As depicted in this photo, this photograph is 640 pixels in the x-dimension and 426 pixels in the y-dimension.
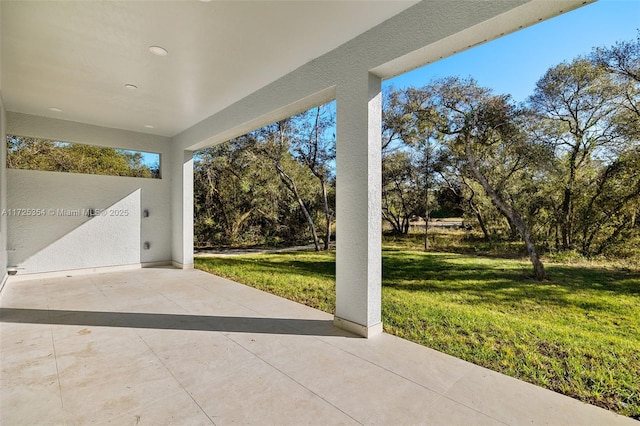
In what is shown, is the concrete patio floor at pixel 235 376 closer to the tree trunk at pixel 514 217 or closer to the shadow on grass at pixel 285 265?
the shadow on grass at pixel 285 265

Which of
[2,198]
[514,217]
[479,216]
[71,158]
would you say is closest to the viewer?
[2,198]

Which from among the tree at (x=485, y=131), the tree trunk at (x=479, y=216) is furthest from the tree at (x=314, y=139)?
the tree trunk at (x=479, y=216)

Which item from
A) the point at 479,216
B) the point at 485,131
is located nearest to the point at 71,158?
the point at 485,131

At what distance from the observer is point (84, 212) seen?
596 centimetres

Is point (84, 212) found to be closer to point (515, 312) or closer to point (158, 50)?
point (158, 50)

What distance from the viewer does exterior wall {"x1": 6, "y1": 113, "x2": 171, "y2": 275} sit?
5.34 metres

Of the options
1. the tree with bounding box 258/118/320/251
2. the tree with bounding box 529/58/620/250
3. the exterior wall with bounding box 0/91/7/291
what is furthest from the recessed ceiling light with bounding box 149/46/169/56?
the tree with bounding box 529/58/620/250

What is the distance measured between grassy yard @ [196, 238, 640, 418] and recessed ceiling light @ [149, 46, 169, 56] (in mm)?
3735

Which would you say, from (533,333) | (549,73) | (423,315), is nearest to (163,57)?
(423,315)

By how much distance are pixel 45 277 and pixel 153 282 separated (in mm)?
2303

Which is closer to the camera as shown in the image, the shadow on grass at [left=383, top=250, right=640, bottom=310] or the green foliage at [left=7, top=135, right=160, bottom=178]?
the shadow on grass at [left=383, top=250, right=640, bottom=310]

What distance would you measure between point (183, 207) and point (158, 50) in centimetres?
407

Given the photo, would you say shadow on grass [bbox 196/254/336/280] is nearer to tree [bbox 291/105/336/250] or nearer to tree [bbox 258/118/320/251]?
tree [bbox 258/118/320/251]

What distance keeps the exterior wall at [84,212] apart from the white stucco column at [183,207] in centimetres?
44
